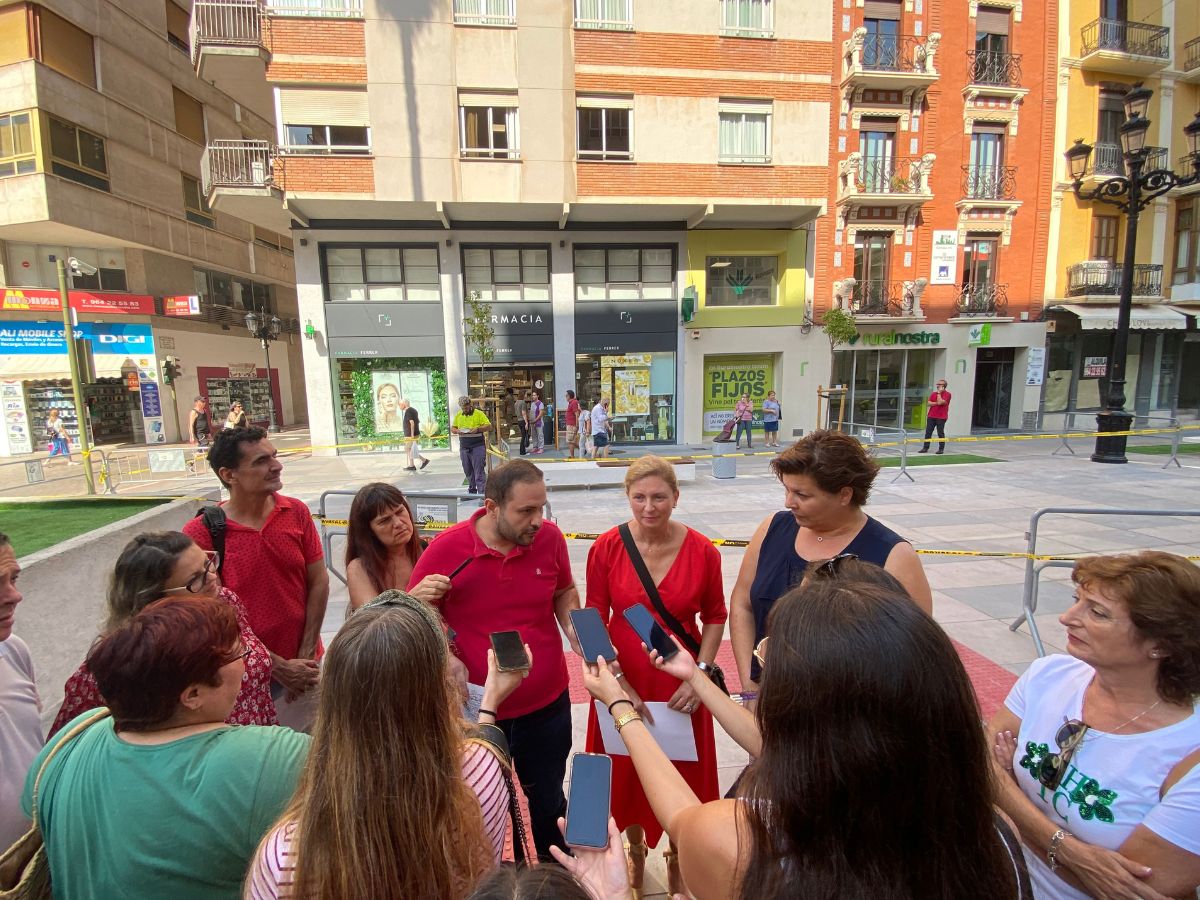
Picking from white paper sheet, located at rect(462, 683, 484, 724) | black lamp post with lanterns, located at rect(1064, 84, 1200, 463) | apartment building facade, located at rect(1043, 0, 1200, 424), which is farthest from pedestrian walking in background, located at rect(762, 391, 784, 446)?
white paper sheet, located at rect(462, 683, 484, 724)

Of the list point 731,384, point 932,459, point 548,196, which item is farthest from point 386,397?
point 932,459

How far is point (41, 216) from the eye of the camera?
1917 centimetres

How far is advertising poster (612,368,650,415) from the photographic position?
1997 cm

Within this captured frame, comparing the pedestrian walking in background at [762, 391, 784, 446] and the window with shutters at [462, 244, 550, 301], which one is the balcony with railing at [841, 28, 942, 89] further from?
the window with shutters at [462, 244, 550, 301]

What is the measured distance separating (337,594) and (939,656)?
21.3 feet

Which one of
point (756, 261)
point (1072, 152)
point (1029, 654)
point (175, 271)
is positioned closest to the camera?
point (1029, 654)

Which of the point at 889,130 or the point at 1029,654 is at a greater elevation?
the point at 889,130

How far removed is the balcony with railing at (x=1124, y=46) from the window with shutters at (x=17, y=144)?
120ft

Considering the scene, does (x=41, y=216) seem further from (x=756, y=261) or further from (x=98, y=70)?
(x=756, y=261)

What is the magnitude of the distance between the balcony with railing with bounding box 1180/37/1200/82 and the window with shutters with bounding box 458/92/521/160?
25657 millimetres

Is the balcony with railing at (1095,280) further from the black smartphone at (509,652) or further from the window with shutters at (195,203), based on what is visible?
the window with shutters at (195,203)

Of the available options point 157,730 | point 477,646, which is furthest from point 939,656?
point 477,646

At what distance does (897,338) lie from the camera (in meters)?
21.6

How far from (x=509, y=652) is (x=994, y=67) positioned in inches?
1098
